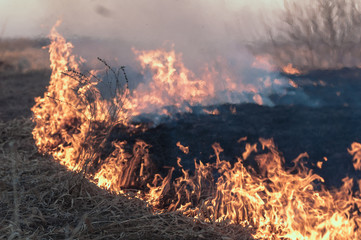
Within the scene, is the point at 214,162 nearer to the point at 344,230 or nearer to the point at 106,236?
the point at 344,230

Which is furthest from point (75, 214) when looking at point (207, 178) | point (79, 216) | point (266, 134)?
point (266, 134)

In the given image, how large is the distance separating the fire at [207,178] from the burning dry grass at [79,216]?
17 cm

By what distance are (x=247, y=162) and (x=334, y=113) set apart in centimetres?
104

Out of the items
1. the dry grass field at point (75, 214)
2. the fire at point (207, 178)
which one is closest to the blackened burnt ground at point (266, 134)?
the fire at point (207, 178)

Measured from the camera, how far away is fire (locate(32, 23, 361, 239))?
269 centimetres

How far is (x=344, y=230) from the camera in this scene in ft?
8.50

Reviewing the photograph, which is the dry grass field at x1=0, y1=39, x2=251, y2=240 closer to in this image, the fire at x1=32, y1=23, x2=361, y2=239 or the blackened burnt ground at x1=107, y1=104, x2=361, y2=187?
the fire at x1=32, y1=23, x2=361, y2=239

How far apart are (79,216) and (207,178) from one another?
129cm

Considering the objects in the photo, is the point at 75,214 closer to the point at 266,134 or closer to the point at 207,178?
the point at 207,178

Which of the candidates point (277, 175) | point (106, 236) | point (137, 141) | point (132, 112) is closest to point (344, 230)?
point (277, 175)

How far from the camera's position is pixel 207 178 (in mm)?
3301

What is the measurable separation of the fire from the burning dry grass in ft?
0.55

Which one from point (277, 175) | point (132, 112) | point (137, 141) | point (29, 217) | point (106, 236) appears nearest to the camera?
point (106, 236)

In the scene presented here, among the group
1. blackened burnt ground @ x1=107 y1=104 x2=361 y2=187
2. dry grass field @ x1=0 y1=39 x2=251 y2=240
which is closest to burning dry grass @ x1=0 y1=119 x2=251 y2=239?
dry grass field @ x1=0 y1=39 x2=251 y2=240
